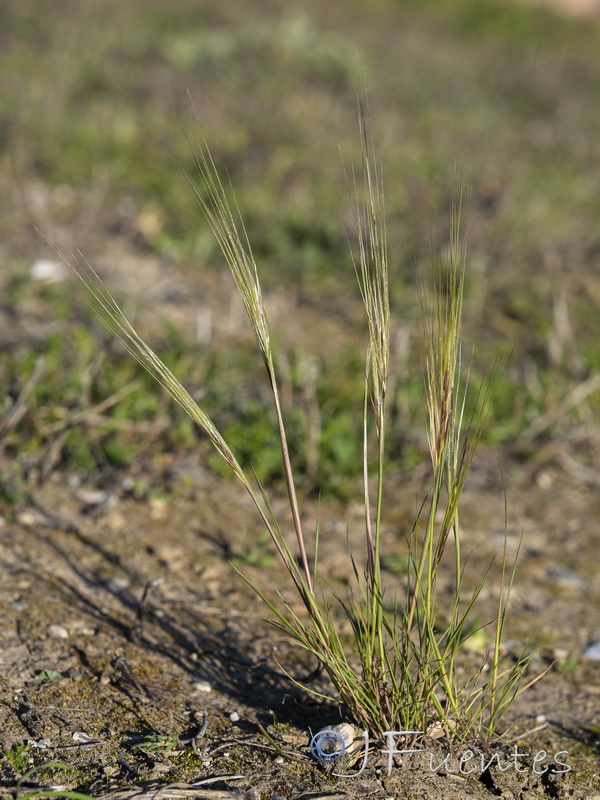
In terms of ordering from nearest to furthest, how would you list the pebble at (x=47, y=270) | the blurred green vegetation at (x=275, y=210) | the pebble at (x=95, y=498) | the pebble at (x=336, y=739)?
the pebble at (x=336, y=739) < the pebble at (x=95, y=498) < the blurred green vegetation at (x=275, y=210) < the pebble at (x=47, y=270)

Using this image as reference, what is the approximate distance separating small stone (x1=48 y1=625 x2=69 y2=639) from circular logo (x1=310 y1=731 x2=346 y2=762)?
0.76m

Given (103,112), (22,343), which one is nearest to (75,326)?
(22,343)

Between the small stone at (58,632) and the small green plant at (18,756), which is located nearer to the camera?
the small green plant at (18,756)

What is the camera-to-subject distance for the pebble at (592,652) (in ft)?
7.91

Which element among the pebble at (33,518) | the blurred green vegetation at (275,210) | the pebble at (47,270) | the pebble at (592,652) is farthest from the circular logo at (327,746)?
the pebble at (47,270)

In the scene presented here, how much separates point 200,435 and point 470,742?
1.75 metres

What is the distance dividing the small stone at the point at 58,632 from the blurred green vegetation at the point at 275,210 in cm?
79

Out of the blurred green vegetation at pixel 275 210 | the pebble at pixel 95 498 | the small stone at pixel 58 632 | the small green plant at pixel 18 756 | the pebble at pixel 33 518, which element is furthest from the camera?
the blurred green vegetation at pixel 275 210

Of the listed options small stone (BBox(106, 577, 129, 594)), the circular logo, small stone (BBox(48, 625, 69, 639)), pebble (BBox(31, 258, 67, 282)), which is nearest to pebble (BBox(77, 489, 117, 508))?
small stone (BBox(106, 577, 129, 594))

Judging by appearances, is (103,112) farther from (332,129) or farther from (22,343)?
(22,343)

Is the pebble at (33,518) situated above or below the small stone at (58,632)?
below

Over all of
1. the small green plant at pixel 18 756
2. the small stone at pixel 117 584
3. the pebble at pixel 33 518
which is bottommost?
the pebble at pixel 33 518

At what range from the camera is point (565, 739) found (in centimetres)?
201

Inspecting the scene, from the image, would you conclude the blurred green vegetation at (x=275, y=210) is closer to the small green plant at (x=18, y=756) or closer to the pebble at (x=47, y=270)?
the pebble at (x=47, y=270)
